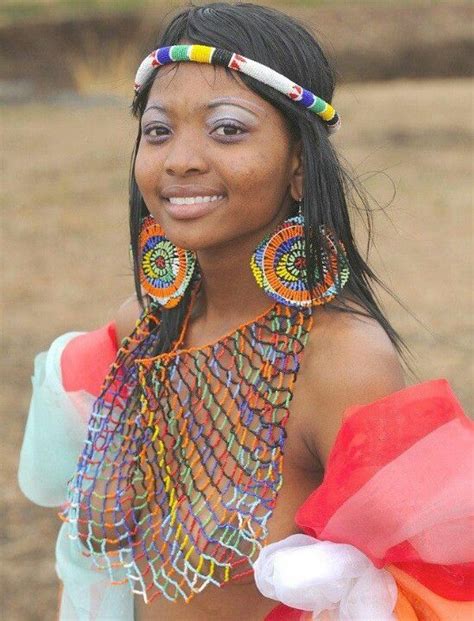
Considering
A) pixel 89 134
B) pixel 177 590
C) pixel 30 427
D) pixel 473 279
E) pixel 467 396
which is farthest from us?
pixel 89 134

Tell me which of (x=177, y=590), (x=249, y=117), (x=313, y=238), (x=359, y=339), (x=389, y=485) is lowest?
(x=177, y=590)

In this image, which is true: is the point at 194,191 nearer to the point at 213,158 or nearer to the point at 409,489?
the point at 213,158

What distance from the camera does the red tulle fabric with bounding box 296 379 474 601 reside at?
4.76 feet

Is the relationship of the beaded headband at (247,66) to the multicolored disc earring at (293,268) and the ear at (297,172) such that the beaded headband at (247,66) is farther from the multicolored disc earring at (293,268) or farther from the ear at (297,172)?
the multicolored disc earring at (293,268)

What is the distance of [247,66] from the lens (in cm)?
167

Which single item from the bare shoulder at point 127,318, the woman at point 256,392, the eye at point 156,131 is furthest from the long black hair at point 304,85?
the bare shoulder at point 127,318

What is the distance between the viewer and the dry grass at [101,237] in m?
4.25

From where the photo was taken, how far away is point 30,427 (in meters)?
2.26

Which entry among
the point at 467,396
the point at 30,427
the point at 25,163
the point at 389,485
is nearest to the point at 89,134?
the point at 25,163

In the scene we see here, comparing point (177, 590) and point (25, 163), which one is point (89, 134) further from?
point (177, 590)

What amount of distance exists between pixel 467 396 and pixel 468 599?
11.6 feet

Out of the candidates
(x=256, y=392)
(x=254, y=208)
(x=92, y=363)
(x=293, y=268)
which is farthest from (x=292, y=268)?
(x=92, y=363)

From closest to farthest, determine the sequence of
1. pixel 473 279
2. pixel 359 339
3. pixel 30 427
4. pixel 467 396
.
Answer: pixel 359 339, pixel 30 427, pixel 467 396, pixel 473 279

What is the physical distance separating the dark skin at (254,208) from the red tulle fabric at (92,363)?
44 centimetres
